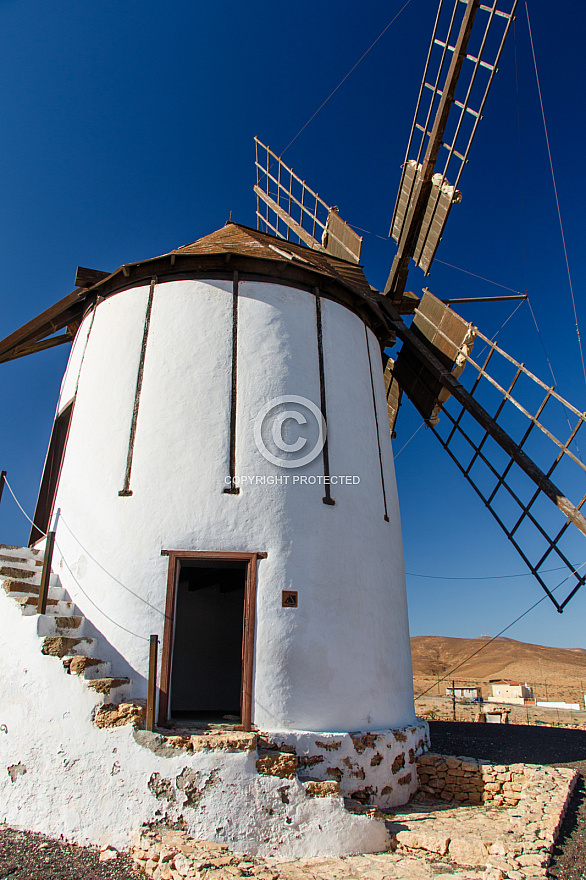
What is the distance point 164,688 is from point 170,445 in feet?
10.6

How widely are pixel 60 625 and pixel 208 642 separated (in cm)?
A: 538

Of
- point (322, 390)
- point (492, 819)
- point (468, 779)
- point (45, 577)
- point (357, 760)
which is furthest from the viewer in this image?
point (322, 390)

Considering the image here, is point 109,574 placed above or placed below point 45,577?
above

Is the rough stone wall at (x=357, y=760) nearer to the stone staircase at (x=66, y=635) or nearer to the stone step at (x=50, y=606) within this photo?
the stone staircase at (x=66, y=635)

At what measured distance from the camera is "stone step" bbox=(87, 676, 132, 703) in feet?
20.6

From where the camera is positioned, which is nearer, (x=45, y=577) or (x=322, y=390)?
(x=45, y=577)

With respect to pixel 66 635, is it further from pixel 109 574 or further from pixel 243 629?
pixel 243 629

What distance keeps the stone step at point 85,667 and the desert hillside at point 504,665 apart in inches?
1139

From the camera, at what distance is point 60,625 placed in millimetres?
6984

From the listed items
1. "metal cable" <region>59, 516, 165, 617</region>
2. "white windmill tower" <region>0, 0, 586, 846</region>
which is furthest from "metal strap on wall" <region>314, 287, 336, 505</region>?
"metal cable" <region>59, 516, 165, 617</region>

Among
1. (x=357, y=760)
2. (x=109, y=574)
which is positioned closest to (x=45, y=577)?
(x=109, y=574)

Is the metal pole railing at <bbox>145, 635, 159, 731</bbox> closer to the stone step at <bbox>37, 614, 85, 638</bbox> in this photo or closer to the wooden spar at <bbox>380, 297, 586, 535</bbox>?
the stone step at <bbox>37, 614, 85, 638</bbox>

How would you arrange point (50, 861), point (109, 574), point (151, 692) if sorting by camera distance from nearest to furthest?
point (50, 861) → point (151, 692) → point (109, 574)

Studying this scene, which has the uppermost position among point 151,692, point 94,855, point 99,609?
point 99,609
